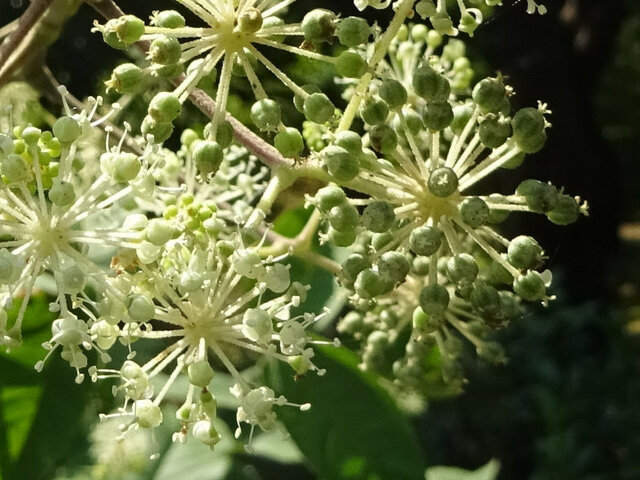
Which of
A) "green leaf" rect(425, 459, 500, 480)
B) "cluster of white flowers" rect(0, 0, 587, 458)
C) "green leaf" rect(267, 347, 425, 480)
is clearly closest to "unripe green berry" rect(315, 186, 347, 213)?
"cluster of white flowers" rect(0, 0, 587, 458)

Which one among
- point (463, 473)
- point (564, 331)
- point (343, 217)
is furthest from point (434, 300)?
point (564, 331)

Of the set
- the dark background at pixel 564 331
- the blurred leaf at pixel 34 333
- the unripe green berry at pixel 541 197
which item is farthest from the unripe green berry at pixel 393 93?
the dark background at pixel 564 331

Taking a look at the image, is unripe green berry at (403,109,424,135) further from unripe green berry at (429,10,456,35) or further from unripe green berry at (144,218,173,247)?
unripe green berry at (144,218,173,247)

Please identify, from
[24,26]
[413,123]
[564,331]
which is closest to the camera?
[413,123]

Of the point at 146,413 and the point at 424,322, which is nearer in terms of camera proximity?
the point at 146,413

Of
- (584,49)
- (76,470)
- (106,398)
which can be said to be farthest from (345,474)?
(584,49)

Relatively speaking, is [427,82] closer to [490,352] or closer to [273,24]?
[273,24]
